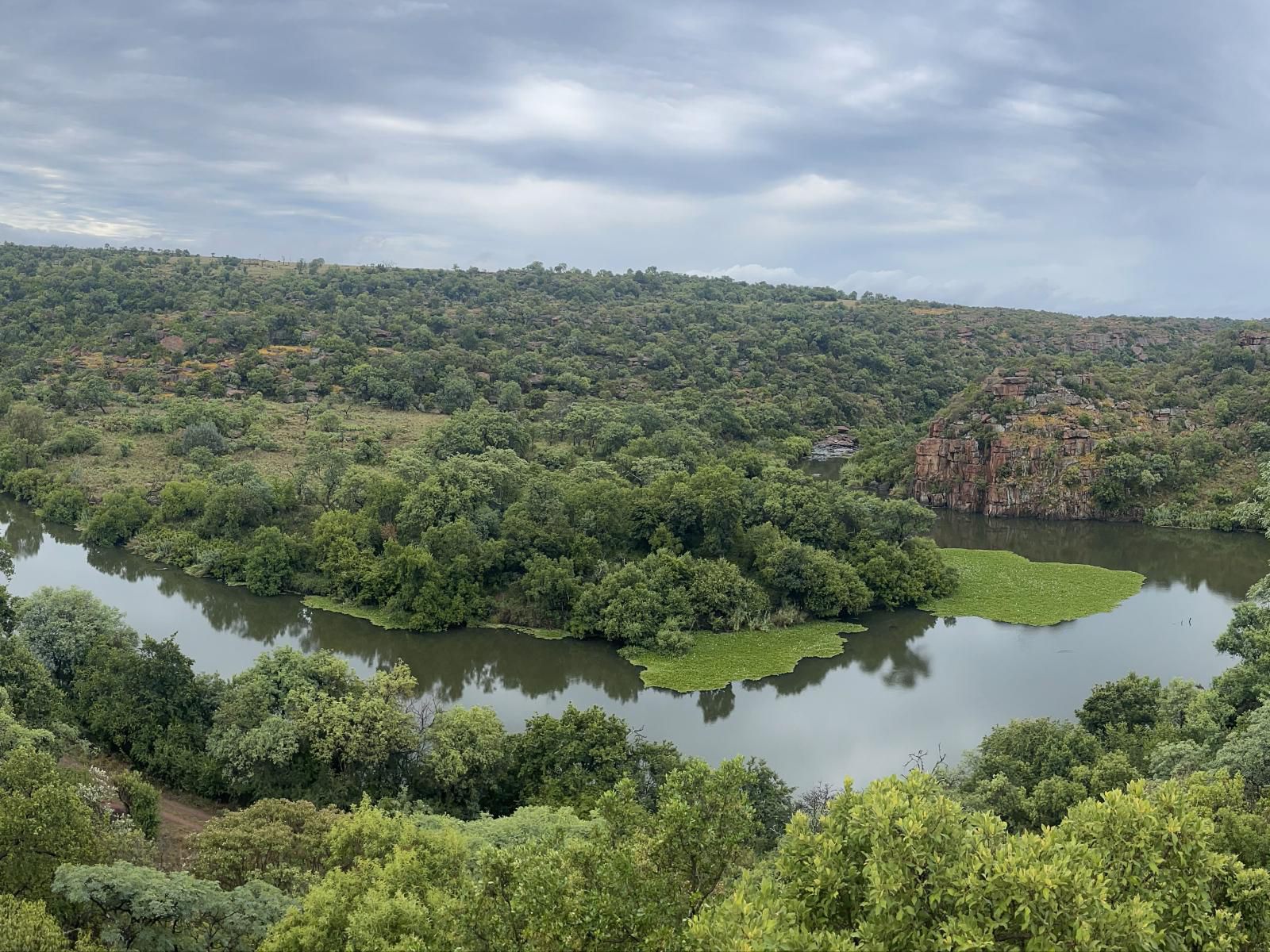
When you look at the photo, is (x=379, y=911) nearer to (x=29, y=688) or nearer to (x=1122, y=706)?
(x=29, y=688)

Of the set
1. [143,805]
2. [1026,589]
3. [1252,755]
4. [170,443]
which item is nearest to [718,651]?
[1026,589]

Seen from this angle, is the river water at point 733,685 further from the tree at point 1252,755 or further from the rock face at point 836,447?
the rock face at point 836,447

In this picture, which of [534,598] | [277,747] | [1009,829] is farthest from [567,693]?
[1009,829]

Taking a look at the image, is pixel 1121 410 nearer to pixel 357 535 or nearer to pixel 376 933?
pixel 357 535

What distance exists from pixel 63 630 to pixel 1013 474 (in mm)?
47554

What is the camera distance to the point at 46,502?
41.4 metres

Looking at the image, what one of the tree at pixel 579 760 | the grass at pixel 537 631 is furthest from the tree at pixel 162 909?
the grass at pixel 537 631

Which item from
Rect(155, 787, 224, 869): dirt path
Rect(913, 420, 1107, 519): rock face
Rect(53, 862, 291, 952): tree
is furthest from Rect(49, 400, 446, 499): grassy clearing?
Rect(53, 862, 291, 952): tree

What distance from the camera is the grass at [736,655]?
26.2 metres

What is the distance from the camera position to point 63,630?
21766 millimetres

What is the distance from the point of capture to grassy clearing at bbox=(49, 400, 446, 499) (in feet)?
143

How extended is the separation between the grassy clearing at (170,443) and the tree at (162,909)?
107 feet

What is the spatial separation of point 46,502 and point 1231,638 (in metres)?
46.4

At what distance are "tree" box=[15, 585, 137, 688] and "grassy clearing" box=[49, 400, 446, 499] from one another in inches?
752
